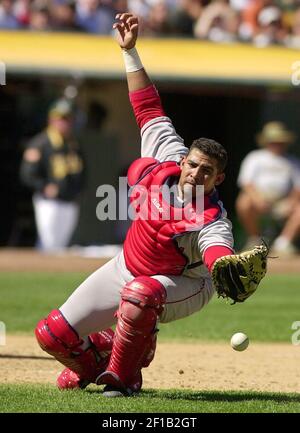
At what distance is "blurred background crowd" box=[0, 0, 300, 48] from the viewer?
52.7 ft

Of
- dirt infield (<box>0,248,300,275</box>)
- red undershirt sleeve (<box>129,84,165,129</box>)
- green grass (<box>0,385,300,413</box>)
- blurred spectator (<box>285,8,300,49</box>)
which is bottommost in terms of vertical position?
dirt infield (<box>0,248,300,275</box>)

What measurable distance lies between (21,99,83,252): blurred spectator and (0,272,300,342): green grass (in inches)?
79.4

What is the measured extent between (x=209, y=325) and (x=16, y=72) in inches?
259

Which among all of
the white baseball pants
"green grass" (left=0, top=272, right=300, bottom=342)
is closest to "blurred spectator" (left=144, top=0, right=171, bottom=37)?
"green grass" (left=0, top=272, right=300, bottom=342)

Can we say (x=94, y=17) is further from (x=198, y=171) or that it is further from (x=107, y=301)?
(x=198, y=171)

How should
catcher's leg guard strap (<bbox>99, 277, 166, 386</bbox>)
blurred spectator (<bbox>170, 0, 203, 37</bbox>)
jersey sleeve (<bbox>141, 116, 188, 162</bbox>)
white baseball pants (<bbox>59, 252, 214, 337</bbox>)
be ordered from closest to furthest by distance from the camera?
catcher's leg guard strap (<bbox>99, 277, 166, 386</bbox>) → white baseball pants (<bbox>59, 252, 214, 337</bbox>) → jersey sleeve (<bbox>141, 116, 188, 162</bbox>) → blurred spectator (<bbox>170, 0, 203, 37</bbox>)

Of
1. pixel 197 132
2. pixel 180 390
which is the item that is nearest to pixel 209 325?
pixel 180 390

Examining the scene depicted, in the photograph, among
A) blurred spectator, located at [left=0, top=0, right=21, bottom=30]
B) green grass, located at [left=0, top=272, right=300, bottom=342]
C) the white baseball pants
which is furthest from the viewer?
blurred spectator, located at [left=0, top=0, right=21, bottom=30]

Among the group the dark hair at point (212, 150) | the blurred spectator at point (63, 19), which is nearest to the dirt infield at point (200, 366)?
the dark hair at point (212, 150)

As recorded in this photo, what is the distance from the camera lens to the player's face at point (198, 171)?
18.6 feet

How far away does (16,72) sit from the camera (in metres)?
15.3

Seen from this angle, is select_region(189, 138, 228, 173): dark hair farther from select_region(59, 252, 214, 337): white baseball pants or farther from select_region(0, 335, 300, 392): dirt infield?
select_region(0, 335, 300, 392): dirt infield
